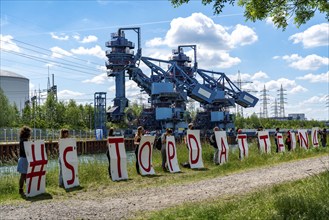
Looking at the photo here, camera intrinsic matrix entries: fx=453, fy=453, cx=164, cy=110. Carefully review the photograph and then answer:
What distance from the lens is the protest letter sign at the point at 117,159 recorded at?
15405 millimetres

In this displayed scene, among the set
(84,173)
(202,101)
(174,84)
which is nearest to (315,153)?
(84,173)

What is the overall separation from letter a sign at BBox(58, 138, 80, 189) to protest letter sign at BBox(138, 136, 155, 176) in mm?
3425

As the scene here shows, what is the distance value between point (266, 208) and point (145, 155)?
9.11m

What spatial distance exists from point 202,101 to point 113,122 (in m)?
19.0

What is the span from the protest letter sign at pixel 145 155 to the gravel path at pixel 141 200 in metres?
3.31

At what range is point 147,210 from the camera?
9.37 meters

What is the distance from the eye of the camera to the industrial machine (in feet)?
266

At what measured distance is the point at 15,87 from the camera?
134 metres

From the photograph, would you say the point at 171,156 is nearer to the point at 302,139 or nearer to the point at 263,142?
the point at 263,142

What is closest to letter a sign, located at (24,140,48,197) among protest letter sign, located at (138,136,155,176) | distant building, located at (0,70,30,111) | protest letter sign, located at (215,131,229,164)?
protest letter sign, located at (138,136,155,176)

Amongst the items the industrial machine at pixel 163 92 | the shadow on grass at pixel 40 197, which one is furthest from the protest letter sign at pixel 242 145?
the industrial machine at pixel 163 92

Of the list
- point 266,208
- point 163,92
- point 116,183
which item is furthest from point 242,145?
point 163,92

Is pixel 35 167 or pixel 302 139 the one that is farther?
pixel 302 139

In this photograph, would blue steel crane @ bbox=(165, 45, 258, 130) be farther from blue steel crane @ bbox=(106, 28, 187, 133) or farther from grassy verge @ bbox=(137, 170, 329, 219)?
grassy verge @ bbox=(137, 170, 329, 219)
